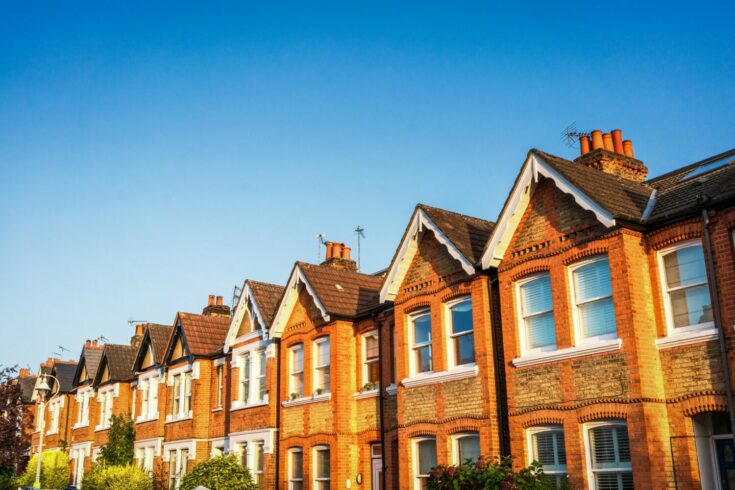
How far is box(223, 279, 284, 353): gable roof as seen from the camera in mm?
27422

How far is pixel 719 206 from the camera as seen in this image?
14.7 meters

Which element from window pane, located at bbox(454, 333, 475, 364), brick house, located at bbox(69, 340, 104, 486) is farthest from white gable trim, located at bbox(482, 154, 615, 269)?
brick house, located at bbox(69, 340, 104, 486)

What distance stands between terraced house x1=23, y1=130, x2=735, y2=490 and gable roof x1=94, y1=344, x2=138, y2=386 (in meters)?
13.2

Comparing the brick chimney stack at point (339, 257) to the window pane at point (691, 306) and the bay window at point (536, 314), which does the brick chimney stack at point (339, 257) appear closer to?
the bay window at point (536, 314)

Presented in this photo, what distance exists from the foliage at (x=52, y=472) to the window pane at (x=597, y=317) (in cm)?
3527

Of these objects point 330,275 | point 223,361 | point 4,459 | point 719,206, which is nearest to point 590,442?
point 719,206

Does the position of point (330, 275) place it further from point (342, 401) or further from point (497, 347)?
point (497, 347)

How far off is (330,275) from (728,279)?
14139 mm

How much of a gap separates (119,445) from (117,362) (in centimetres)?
585

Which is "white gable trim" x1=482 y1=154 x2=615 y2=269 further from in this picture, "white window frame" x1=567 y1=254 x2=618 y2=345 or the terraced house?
"white window frame" x1=567 y1=254 x2=618 y2=345

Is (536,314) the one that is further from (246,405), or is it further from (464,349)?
(246,405)

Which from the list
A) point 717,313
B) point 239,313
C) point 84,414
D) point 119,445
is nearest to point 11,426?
point 84,414

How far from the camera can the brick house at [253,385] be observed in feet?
85.7

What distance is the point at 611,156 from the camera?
2089cm
